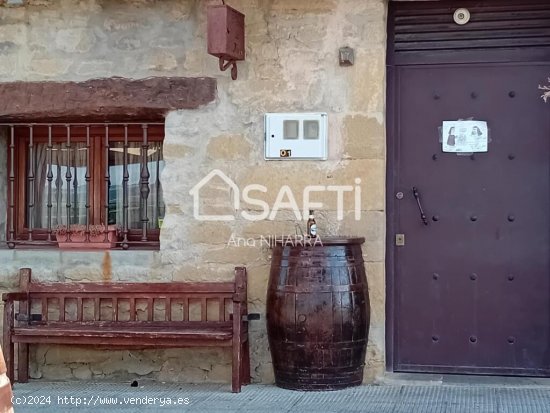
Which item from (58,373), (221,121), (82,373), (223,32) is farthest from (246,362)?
(223,32)

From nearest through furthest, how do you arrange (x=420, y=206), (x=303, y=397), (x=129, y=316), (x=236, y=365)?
1. (x=303, y=397)
2. (x=236, y=365)
3. (x=420, y=206)
4. (x=129, y=316)

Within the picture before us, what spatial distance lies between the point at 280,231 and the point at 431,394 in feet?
4.61

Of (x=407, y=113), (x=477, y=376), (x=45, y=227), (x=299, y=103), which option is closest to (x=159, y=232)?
(x=45, y=227)

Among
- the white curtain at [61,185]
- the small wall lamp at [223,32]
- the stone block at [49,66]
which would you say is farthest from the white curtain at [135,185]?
the small wall lamp at [223,32]

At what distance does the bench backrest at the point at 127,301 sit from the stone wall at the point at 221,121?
0.33ft

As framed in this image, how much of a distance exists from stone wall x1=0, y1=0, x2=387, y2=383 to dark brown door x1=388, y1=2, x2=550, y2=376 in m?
0.23

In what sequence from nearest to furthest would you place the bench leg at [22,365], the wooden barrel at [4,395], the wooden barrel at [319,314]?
the wooden barrel at [4,395] < the wooden barrel at [319,314] < the bench leg at [22,365]

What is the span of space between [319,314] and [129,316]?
139cm

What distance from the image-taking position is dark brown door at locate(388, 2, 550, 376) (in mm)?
5656

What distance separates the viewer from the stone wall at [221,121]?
568 centimetres

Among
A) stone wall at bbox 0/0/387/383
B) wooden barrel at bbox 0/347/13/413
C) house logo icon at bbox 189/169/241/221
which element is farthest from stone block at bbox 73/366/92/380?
wooden barrel at bbox 0/347/13/413

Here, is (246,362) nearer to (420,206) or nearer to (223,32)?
(420,206)

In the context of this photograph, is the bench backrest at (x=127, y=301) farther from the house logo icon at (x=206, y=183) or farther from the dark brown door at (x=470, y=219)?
the dark brown door at (x=470, y=219)

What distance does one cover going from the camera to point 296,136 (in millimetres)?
5734
